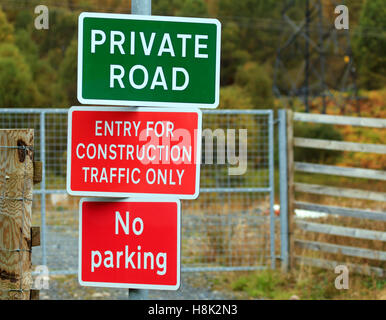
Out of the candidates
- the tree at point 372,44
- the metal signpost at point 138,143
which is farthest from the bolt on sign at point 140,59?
the tree at point 372,44

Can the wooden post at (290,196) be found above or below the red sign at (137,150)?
below

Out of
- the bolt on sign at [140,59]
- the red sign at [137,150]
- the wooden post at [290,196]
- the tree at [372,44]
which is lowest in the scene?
the wooden post at [290,196]

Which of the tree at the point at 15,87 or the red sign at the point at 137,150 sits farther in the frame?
the tree at the point at 15,87

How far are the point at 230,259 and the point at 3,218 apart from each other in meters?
4.83

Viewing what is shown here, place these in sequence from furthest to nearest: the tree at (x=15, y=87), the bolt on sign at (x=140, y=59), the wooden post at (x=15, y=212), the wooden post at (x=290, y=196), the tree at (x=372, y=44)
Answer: the tree at (x=372, y=44) < the tree at (x=15, y=87) < the wooden post at (x=290, y=196) < the wooden post at (x=15, y=212) < the bolt on sign at (x=140, y=59)

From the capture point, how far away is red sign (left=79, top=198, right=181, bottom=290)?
3271 millimetres

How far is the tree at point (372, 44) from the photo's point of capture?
28.8m

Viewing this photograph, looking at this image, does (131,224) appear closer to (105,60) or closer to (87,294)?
(105,60)

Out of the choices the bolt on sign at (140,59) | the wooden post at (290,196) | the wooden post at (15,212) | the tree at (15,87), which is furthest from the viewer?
the tree at (15,87)

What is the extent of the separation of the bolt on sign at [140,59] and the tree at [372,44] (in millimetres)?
26529

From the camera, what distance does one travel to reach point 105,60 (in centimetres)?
325

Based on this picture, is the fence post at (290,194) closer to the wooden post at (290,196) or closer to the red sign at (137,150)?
the wooden post at (290,196)

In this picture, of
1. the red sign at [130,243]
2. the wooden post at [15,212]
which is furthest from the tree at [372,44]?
the red sign at [130,243]
